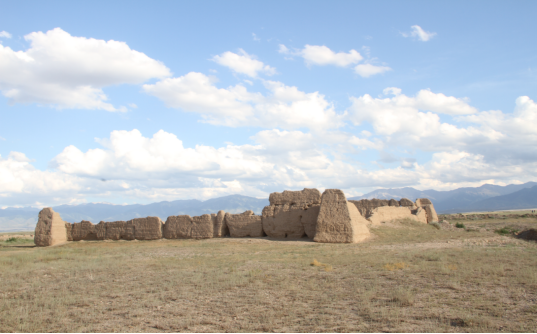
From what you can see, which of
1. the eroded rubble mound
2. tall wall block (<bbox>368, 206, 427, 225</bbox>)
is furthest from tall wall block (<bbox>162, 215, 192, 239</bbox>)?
tall wall block (<bbox>368, 206, 427, 225</bbox>)

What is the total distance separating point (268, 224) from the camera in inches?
868

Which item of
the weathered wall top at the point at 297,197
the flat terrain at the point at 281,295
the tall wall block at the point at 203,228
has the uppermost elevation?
the weathered wall top at the point at 297,197

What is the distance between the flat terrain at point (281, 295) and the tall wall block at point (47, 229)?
1248 cm

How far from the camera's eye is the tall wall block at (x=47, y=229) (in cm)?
2334

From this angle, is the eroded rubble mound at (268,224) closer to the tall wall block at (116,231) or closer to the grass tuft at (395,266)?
the tall wall block at (116,231)

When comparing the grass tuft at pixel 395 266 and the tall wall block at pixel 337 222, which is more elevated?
the tall wall block at pixel 337 222

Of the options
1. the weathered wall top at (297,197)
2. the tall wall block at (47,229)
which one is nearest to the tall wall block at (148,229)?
the tall wall block at (47,229)

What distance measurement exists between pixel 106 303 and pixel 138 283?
5.91ft

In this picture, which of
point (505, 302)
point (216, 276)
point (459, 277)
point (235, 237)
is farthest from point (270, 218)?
point (505, 302)

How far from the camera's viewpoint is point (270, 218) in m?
22.1

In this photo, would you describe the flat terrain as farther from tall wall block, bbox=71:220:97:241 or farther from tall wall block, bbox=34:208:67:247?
tall wall block, bbox=71:220:97:241

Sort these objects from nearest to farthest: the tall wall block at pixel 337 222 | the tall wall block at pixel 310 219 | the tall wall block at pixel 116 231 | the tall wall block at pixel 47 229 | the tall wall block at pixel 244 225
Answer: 1. the tall wall block at pixel 337 222
2. the tall wall block at pixel 310 219
3. the tall wall block at pixel 244 225
4. the tall wall block at pixel 47 229
5. the tall wall block at pixel 116 231

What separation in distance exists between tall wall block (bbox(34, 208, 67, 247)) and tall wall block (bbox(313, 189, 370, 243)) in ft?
56.7

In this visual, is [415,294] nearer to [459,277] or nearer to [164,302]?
[459,277]
